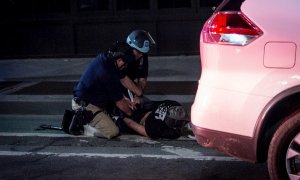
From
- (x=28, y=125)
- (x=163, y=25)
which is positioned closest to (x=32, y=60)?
(x=163, y=25)

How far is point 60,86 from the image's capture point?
907cm

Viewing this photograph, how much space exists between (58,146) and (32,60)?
5991 mm

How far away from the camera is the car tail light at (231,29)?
401cm

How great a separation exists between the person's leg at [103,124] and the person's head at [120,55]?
54cm

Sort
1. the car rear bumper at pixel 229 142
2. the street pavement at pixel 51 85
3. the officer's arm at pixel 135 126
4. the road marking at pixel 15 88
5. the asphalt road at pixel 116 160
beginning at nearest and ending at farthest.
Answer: the car rear bumper at pixel 229 142 < the asphalt road at pixel 116 160 < the officer's arm at pixel 135 126 < the street pavement at pixel 51 85 < the road marking at pixel 15 88

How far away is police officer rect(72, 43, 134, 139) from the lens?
6.01 meters

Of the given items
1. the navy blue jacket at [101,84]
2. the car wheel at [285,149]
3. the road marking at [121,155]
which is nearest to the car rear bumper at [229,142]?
the car wheel at [285,149]

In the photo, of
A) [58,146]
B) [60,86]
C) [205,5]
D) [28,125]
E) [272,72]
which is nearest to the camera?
[272,72]

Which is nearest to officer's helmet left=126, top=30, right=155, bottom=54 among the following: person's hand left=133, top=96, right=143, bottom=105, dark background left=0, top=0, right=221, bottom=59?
person's hand left=133, top=96, right=143, bottom=105

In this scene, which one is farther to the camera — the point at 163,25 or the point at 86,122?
the point at 163,25

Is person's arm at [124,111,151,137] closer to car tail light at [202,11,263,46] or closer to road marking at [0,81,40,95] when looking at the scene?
car tail light at [202,11,263,46]

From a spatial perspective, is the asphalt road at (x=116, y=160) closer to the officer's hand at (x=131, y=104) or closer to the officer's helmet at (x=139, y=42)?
the officer's hand at (x=131, y=104)

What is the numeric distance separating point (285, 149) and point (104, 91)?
2.65 meters

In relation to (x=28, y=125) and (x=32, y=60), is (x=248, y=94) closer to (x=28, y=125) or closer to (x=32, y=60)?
(x=28, y=125)
